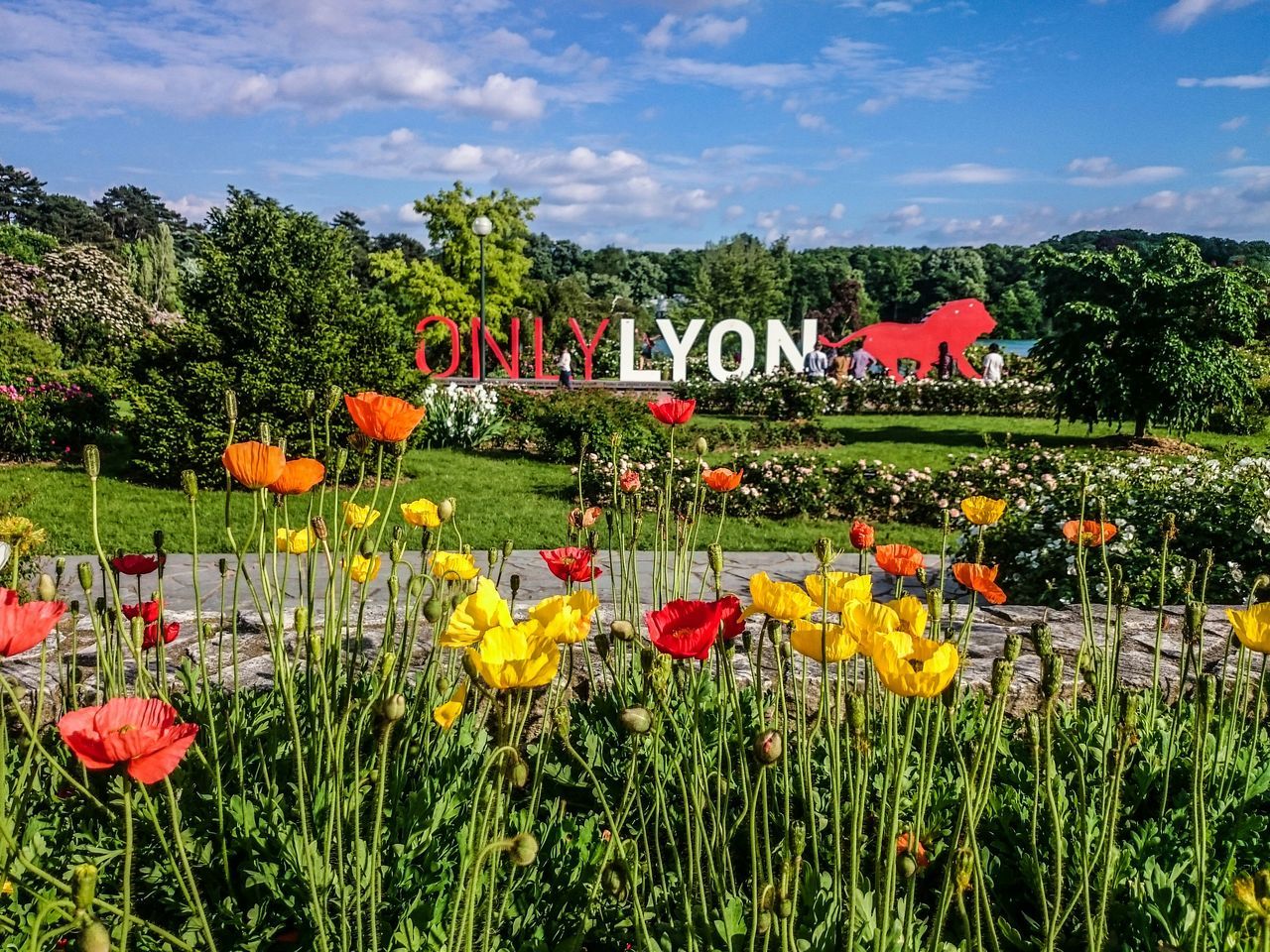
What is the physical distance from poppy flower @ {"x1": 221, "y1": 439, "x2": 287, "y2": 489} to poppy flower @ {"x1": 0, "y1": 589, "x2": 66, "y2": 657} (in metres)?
0.30

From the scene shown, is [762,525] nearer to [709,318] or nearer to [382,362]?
[382,362]

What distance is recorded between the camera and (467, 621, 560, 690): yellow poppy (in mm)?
1001

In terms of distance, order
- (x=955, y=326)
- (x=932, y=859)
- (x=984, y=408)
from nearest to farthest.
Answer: (x=932, y=859) → (x=984, y=408) → (x=955, y=326)

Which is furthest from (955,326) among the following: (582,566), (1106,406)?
(582,566)

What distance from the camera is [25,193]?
223 ft

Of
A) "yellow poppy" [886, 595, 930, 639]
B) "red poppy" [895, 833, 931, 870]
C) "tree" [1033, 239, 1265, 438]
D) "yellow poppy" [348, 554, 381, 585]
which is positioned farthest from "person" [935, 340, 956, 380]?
"yellow poppy" [886, 595, 930, 639]

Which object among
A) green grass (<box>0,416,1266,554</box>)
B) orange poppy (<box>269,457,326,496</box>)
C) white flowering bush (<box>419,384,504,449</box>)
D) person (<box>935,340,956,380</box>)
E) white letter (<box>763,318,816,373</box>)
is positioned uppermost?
white letter (<box>763,318,816,373</box>)

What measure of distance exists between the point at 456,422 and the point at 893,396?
31.8 ft

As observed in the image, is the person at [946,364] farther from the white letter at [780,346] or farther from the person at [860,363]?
the white letter at [780,346]

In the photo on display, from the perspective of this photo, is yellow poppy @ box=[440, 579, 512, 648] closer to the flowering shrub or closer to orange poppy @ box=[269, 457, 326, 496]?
orange poppy @ box=[269, 457, 326, 496]

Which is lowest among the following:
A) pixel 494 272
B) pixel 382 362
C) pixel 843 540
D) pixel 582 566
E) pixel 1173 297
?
pixel 843 540

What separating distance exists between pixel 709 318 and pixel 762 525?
29.7m

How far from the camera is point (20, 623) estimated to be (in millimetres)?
1091

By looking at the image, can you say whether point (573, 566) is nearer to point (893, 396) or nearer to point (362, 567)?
point (362, 567)
